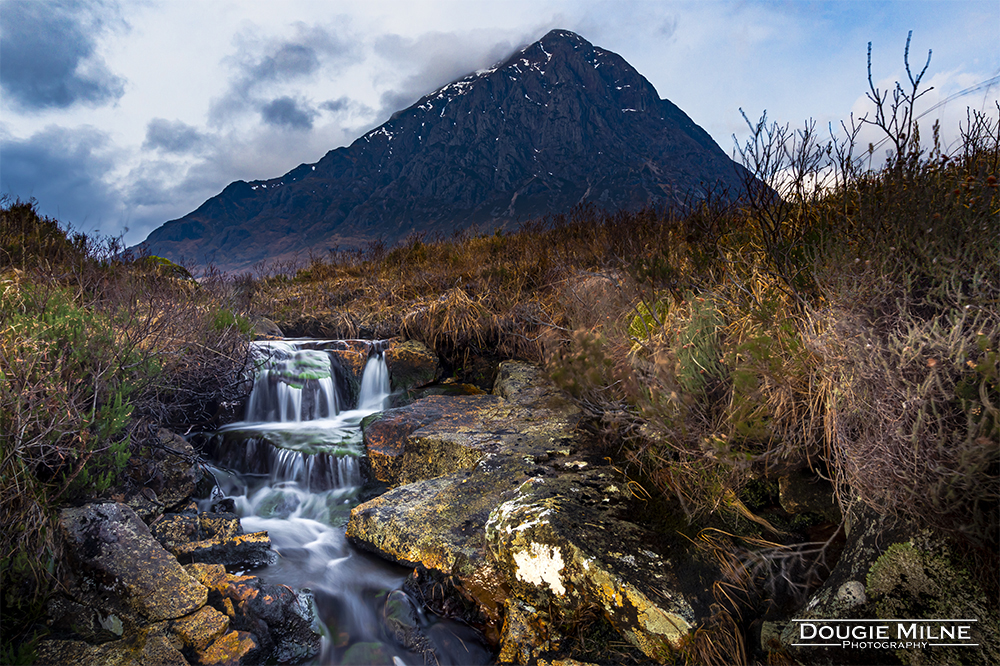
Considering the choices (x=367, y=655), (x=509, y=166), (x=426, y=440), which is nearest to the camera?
(x=367, y=655)

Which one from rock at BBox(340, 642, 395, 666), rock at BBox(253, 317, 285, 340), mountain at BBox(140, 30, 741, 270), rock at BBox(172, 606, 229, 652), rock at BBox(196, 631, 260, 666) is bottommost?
rock at BBox(340, 642, 395, 666)

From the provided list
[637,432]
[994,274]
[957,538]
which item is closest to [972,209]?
[994,274]

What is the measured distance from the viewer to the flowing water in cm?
312

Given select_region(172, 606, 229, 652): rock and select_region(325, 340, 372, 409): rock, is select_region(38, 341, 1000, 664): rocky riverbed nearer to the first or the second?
select_region(172, 606, 229, 652): rock

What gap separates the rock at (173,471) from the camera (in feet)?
13.3

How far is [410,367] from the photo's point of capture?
787 cm

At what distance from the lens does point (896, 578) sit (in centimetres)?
176

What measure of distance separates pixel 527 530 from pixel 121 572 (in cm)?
236

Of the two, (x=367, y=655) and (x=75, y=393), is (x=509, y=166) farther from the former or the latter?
(x=367, y=655)

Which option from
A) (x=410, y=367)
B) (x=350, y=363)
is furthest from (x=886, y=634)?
(x=350, y=363)

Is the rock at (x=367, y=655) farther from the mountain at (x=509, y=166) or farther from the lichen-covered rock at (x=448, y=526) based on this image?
the mountain at (x=509, y=166)

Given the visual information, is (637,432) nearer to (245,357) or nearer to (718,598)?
(718,598)

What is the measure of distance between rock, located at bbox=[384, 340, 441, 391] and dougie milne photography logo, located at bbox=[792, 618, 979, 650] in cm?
642

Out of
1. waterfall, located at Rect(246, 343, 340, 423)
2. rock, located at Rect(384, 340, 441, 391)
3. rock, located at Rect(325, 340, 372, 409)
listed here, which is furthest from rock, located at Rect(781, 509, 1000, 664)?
rock, located at Rect(325, 340, 372, 409)
